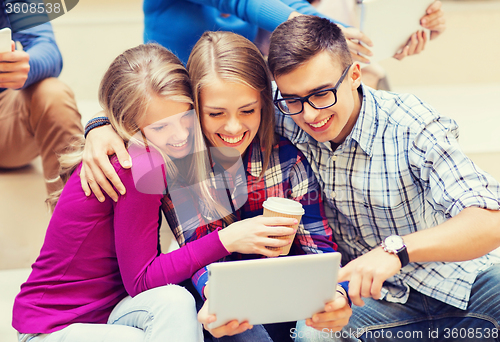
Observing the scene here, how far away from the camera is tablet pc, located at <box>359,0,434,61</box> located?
1363 mm

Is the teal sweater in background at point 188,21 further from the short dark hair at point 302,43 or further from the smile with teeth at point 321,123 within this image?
the smile with teeth at point 321,123

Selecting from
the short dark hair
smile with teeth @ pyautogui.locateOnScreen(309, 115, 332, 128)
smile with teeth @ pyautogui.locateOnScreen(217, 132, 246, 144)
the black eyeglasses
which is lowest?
smile with teeth @ pyautogui.locateOnScreen(217, 132, 246, 144)

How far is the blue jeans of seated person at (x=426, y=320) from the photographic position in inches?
45.2

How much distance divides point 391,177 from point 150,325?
701 millimetres

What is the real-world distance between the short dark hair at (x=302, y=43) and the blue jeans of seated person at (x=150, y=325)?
0.59m

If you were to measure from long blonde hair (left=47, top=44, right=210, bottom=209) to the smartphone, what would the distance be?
0.34m

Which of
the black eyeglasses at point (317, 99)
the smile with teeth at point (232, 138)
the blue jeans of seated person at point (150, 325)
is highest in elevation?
the black eyeglasses at point (317, 99)

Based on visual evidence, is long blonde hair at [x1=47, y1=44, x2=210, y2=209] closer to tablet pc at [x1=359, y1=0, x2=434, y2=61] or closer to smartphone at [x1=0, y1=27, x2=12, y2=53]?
smartphone at [x1=0, y1=27, x2=12, y2=53]

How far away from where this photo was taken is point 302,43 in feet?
3.53

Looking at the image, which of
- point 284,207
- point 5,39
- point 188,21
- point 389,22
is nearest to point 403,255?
point 284,207

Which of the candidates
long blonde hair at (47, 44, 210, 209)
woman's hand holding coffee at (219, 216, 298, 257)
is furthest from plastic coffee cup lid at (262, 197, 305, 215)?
long blonde hair at (47, 44, 210, 209)

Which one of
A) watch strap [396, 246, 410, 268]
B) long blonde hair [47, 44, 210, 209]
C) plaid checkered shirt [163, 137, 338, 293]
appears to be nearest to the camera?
watch strap [396, 246, 410, 268]

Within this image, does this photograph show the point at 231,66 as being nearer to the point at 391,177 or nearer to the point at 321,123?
the point at 321,123

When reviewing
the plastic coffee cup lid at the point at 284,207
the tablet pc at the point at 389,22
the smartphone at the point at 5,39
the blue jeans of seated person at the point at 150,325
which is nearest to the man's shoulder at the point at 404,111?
the tablet pc at the point at 389,22
